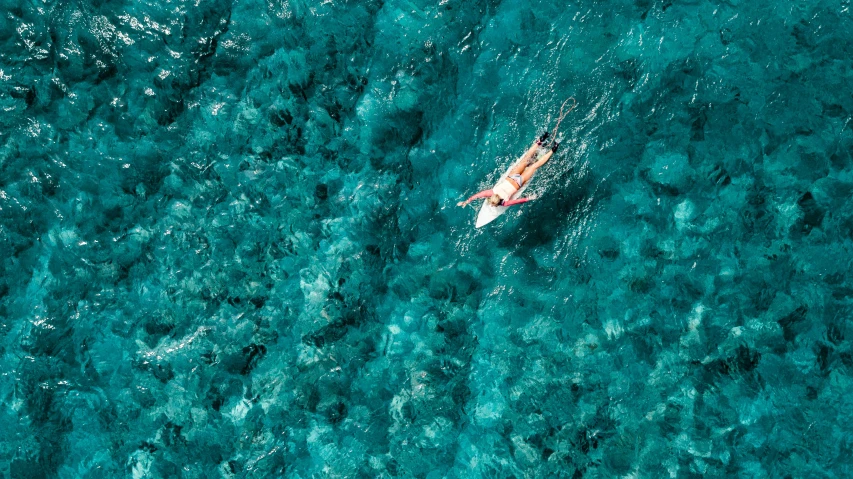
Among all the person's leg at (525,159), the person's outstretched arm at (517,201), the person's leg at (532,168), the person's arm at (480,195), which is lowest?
the person's outstretched arm at (517,201)

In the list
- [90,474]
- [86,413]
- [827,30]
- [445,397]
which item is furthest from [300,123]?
[827,30]

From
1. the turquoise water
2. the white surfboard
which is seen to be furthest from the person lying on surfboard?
the turquoise water

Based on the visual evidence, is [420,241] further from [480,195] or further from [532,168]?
[532,168]

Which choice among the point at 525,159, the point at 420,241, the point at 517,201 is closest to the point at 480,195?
the point at 517,201

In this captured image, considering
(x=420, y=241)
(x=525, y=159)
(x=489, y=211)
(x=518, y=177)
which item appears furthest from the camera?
(x=420, y=241)

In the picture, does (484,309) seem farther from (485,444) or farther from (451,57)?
(451,57)

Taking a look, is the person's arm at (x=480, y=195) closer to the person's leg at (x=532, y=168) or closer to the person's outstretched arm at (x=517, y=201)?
the person's outstretched arm at (x=517, y=201)

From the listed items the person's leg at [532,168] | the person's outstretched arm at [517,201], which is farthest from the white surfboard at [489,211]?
the person's leg at [532,168]
